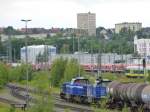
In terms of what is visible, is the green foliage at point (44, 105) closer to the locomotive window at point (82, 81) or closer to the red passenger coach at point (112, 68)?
the locomotive window at point (82, 81)

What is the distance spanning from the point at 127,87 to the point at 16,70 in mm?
69948

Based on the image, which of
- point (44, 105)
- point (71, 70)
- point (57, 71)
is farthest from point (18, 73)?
point (44, 105)

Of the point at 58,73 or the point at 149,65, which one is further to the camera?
the point at 149,65

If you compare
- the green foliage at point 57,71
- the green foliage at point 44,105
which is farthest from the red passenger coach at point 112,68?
the green foliage at point 44,105

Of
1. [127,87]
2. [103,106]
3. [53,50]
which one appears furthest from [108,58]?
[103,106]

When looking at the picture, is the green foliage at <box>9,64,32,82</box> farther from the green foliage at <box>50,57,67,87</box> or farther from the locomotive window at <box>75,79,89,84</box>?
the locomotive window at <box>75,79,89,84</box>

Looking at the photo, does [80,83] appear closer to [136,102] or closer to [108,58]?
[136,102]

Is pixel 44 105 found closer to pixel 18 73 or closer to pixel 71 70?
pixel 71 70

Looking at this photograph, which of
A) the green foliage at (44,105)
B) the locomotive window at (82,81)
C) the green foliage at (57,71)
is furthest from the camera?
the green foliage at (57,71)

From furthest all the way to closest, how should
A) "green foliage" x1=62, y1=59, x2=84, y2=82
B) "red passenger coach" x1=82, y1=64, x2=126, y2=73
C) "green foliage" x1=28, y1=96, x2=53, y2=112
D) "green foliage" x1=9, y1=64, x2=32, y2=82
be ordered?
"red passenger coach" x1=82, y1=64, x2=126, y2=73 < "green foliage" x1=9, y1=64, x2=32, y2=82 < "green foliage" x1=62, y1=59, x2=84, y2=82 < "green foliage" x1=28, y1=96, x2=53, y2=112

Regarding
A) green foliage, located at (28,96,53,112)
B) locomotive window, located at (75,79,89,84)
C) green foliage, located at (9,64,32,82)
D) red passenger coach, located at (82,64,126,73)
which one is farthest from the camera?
red passenger coach, located at (82,64,126,73)

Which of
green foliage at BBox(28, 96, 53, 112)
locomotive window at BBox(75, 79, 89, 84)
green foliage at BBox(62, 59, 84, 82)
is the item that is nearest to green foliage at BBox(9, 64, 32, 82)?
green foliage at BBox(62, 59, 84, 82)

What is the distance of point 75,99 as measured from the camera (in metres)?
57.9

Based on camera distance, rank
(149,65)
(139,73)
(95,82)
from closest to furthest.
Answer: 1. (95,82)
2. (139,73)
3. (149,65)
